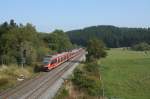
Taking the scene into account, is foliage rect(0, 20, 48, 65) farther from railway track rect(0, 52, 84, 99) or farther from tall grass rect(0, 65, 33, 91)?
railway track rect(0, 52, 84, 99)

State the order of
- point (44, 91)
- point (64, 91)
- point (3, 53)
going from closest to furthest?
point (64, 91), point (44, 91), point (3, 53)

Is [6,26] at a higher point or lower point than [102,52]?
higher

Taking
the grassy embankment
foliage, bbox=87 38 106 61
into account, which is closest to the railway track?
the grassy embankment

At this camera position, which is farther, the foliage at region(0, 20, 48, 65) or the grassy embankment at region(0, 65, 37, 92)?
the foliage at region(0, 20, 48, 65)

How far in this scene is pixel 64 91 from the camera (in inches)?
1404

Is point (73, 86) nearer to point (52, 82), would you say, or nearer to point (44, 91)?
point (44, 91)

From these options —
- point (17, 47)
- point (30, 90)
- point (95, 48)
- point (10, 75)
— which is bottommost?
point (30, 90)

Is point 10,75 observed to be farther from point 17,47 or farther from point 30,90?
point 17,47

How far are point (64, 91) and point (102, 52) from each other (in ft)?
217

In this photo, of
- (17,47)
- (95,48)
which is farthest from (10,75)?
(95,48)

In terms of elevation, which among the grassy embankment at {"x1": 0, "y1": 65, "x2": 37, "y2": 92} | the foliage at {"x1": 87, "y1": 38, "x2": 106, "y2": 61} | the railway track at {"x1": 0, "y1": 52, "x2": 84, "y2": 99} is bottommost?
the railway track at {"x1": 0, "y1": 52, "x2": 84, "y2": 99}

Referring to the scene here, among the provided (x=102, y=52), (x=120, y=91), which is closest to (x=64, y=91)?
(x=120, y=91)

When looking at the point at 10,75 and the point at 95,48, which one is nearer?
the point at 10,75

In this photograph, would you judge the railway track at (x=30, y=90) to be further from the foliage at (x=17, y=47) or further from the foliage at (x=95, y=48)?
the foliage at (x=95, y=48)
